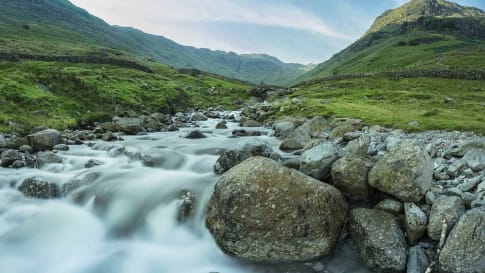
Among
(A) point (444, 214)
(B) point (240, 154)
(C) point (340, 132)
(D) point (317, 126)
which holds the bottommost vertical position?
(D) point (317, 126)

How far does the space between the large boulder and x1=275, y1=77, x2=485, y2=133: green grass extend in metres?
16.3

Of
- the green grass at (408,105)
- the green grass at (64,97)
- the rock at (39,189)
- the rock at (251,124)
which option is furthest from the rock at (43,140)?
the green grass at (408,105)

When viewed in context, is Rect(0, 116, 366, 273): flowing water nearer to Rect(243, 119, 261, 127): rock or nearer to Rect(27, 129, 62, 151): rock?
Rect(27, 129, 62, 151): rock

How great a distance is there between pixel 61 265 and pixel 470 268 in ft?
44.8

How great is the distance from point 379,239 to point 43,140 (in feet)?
72.4

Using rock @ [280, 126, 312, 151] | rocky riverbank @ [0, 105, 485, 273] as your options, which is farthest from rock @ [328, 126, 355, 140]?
rocky riverbank @ [0, 105, 485, 273]

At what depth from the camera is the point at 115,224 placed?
15.6m

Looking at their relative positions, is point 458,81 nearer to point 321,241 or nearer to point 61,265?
point 321,241

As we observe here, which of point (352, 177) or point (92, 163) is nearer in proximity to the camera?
point (352, 177)

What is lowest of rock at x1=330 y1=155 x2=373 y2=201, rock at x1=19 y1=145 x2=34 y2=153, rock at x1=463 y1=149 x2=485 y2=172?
rock at x1=19 y1=145 x2=34 y2=153

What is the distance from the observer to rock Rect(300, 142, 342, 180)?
15547mm

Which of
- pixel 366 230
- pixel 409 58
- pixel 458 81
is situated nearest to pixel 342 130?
pixel 366 230

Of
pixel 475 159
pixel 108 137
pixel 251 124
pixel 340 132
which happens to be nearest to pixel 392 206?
pixel 475 159

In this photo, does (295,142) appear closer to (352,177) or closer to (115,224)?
(352,177)
